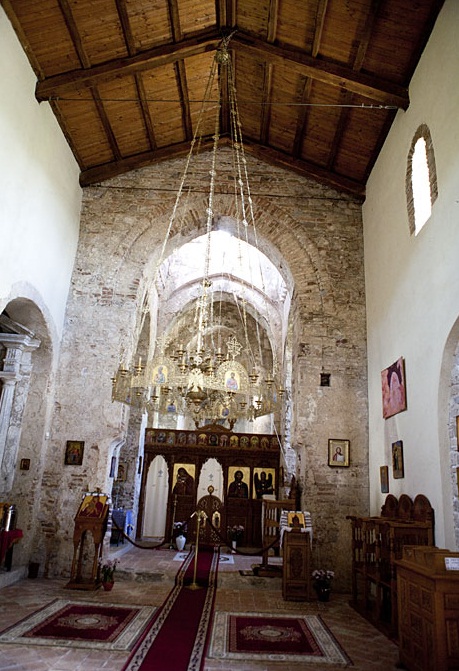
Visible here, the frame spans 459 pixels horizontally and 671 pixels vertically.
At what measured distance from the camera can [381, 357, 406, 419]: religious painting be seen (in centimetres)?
818

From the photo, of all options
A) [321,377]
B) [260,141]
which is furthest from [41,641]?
[260,141]

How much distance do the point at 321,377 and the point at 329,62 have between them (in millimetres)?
5575

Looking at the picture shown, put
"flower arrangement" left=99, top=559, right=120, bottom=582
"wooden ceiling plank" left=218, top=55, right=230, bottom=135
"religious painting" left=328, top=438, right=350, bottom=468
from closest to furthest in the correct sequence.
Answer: "flower arrangement" left=99, top=559, right=120, bottom=582
"wooden ceiling plank" left=218, top=55, right=230, bottom=135
"religious painting" left=328, top=438, right=350, bottom=468

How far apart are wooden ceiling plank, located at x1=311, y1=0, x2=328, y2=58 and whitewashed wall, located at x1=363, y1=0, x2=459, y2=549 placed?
1597 mm

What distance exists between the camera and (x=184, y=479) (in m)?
14.8

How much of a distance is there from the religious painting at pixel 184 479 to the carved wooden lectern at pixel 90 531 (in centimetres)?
566

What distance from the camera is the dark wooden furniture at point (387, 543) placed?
6.73 meters

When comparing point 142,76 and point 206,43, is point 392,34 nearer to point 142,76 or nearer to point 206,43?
point 206,43

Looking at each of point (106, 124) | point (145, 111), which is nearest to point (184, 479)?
point (106, 124)

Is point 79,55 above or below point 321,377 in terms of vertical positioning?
above

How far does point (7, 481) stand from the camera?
9469mm

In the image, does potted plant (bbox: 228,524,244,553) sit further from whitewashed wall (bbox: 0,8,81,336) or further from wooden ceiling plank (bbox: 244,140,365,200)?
wooden ceiling plank (bbox: 244,140,365,200)

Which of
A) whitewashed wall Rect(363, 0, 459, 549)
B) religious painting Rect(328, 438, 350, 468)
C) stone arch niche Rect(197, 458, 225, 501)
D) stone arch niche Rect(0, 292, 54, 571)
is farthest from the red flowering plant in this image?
stone arch niche Rect(197, 458, 225, 501)

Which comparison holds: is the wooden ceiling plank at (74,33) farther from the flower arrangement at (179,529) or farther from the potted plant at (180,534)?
the flower arrangement at (179,529)
